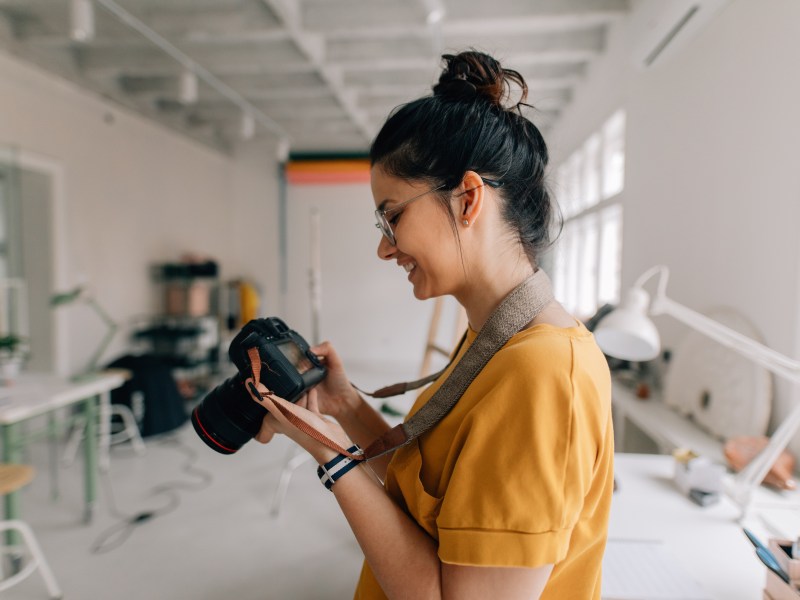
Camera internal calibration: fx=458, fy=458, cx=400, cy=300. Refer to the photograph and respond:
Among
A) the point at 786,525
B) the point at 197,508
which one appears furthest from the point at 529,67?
the point at 197,508

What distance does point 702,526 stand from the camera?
124cm

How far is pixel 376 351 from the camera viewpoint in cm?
700

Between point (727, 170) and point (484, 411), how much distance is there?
6.46ft

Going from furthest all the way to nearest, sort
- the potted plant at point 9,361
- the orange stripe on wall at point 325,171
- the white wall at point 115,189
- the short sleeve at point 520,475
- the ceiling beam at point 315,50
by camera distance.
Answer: the orange stripe on wall at point 325,171 → the white wall at point 115,189 → the ceiling beam at point 315,50 → the potted plant at point 9,361 → the short sleeve at point 520,475

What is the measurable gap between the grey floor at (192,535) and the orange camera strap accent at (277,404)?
1.67 meters

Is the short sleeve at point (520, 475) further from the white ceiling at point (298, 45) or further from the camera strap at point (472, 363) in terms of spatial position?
the white ceiling at point (298, 45)

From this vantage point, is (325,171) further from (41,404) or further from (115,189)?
(41,404)

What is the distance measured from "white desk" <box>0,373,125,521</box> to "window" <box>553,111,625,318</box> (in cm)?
300

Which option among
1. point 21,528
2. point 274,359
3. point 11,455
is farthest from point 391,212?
point 11,455

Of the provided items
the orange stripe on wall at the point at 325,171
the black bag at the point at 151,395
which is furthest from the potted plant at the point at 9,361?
the orange stripe on wall at the point at 325,171

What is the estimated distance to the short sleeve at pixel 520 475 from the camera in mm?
507

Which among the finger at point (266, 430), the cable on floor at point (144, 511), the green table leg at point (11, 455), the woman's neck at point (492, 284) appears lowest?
the cable on floor at point (144, 511)

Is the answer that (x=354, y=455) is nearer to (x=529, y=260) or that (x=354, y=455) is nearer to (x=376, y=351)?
(x=529, y=260)

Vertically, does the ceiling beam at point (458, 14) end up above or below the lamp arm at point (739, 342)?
above
